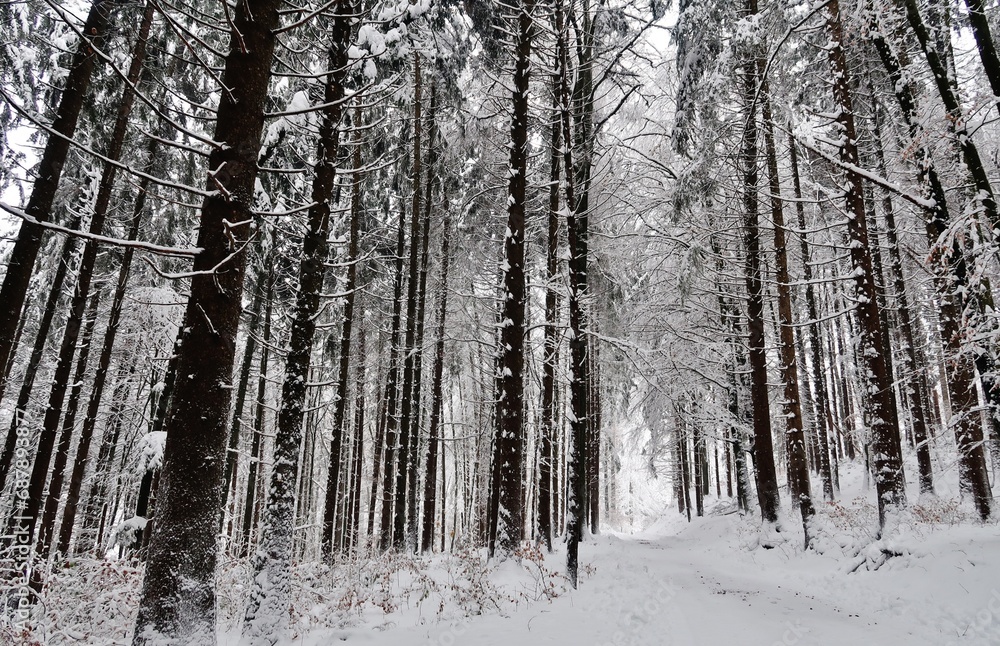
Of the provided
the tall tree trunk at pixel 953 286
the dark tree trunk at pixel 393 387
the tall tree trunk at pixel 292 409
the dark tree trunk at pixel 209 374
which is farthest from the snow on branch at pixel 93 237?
the dark tree trunk at pixel 393 387

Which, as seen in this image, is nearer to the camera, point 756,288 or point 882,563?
point 882,563

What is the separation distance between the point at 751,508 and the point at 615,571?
807 centimetres

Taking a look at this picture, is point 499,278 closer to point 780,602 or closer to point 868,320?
point 868,320

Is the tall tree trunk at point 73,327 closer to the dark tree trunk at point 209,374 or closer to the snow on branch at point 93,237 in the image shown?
the dark tree trunk at point 209,374

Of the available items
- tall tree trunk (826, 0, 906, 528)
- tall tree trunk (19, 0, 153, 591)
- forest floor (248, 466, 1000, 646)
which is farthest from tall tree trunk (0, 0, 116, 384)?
tall tree trunk (826, 0, 906, 528)

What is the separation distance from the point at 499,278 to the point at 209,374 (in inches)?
406

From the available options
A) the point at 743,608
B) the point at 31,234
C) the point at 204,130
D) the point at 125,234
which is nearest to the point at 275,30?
the point at 31,234

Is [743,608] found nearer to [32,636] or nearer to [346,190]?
[32,636]

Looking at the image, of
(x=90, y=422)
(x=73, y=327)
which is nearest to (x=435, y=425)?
(x=90, y=422)

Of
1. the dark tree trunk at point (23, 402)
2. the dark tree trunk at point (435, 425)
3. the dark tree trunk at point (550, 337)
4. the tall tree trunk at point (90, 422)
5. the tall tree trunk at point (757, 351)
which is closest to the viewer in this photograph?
the dark tree trunk at point (23, 402)

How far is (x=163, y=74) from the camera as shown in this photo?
982 centimetres

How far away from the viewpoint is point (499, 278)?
13.9 meters

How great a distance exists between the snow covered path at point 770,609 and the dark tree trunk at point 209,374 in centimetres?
255

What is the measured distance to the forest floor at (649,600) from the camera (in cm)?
550
